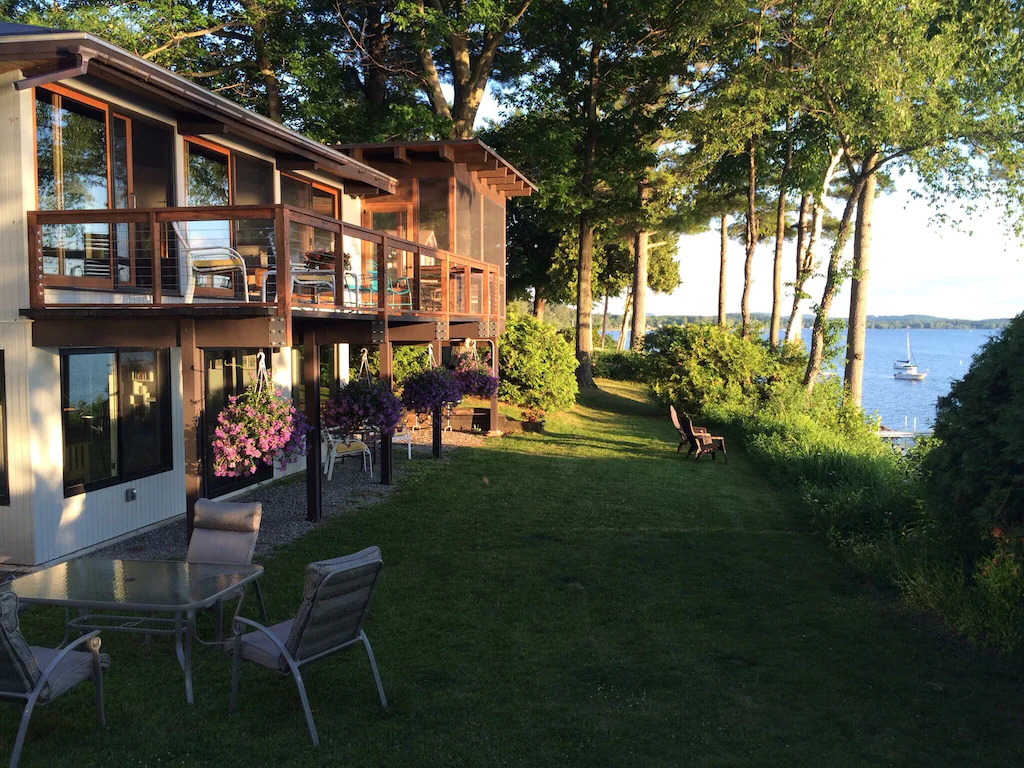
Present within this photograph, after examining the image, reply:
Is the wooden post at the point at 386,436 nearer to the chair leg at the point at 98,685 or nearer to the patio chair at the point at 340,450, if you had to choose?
the patio chair at the point at 340,450

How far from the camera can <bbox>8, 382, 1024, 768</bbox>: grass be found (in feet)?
15.5

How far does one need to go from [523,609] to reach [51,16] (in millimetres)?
18172

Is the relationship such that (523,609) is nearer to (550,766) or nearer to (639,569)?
(639,569)

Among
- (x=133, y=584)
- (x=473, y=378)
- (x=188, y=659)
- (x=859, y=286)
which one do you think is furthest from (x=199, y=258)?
(x=859, y=286)

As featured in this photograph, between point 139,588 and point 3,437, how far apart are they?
13.3 ft

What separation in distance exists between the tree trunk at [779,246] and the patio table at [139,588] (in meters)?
24.5

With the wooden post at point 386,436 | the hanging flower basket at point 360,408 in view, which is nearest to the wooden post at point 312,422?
the hanging flower basket at point 360,408

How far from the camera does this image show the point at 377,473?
46.0 feet

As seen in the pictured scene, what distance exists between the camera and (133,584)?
543 centimetres

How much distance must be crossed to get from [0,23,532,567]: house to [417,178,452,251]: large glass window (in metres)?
3.44

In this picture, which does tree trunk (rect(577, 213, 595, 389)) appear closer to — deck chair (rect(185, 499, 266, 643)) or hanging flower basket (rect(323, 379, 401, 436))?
hanging flower basket (rect(323, 379, 401, 436))

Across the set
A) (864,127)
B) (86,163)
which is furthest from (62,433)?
(864,127)

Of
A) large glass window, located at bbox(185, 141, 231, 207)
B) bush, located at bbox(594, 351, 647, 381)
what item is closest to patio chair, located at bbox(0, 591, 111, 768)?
large glass window, located at bbox(185, 141, 231, 207)

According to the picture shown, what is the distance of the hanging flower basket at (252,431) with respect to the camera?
8586 millimetres
